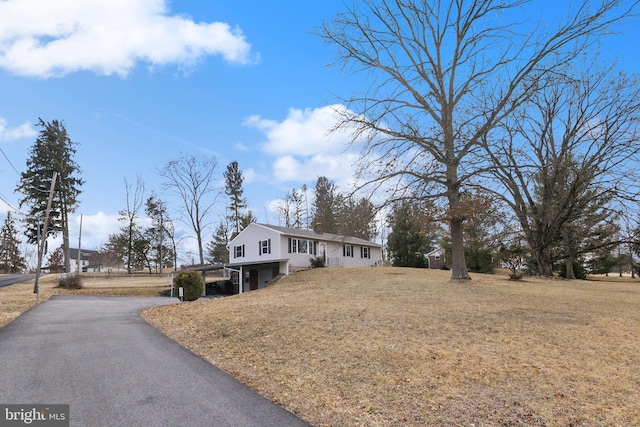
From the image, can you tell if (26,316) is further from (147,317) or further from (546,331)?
(546,331)

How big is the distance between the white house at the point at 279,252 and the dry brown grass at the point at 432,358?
1969 cm

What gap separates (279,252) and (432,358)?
1013 inches

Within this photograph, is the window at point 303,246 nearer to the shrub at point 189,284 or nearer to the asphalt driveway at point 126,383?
the shrub at point 189,284

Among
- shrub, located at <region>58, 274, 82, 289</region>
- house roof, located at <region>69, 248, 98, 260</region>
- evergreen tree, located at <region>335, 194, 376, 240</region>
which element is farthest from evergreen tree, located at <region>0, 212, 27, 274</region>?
evergreen tree, located at <region>335, 194, 376, 240</region>

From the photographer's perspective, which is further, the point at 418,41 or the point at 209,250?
the point at 209,250

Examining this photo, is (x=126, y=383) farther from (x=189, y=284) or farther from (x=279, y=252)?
(x=279, y=252)

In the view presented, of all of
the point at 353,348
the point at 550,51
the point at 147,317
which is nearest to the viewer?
the point at 353,348

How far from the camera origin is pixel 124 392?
5.25m

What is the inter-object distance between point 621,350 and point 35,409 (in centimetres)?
925

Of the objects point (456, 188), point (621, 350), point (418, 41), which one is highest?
point (418, 41)

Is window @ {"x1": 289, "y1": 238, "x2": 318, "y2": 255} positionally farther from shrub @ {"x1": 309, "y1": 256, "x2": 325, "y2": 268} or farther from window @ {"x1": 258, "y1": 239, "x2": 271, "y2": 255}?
window @ {"x1": 258, "y1": 239, "x2": 271, "y2": 255}

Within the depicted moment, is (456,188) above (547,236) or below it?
above

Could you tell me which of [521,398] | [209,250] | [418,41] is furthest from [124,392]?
[209,250]

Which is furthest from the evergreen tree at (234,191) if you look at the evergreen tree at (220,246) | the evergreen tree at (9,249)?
the evergreen tree at (9,249)
